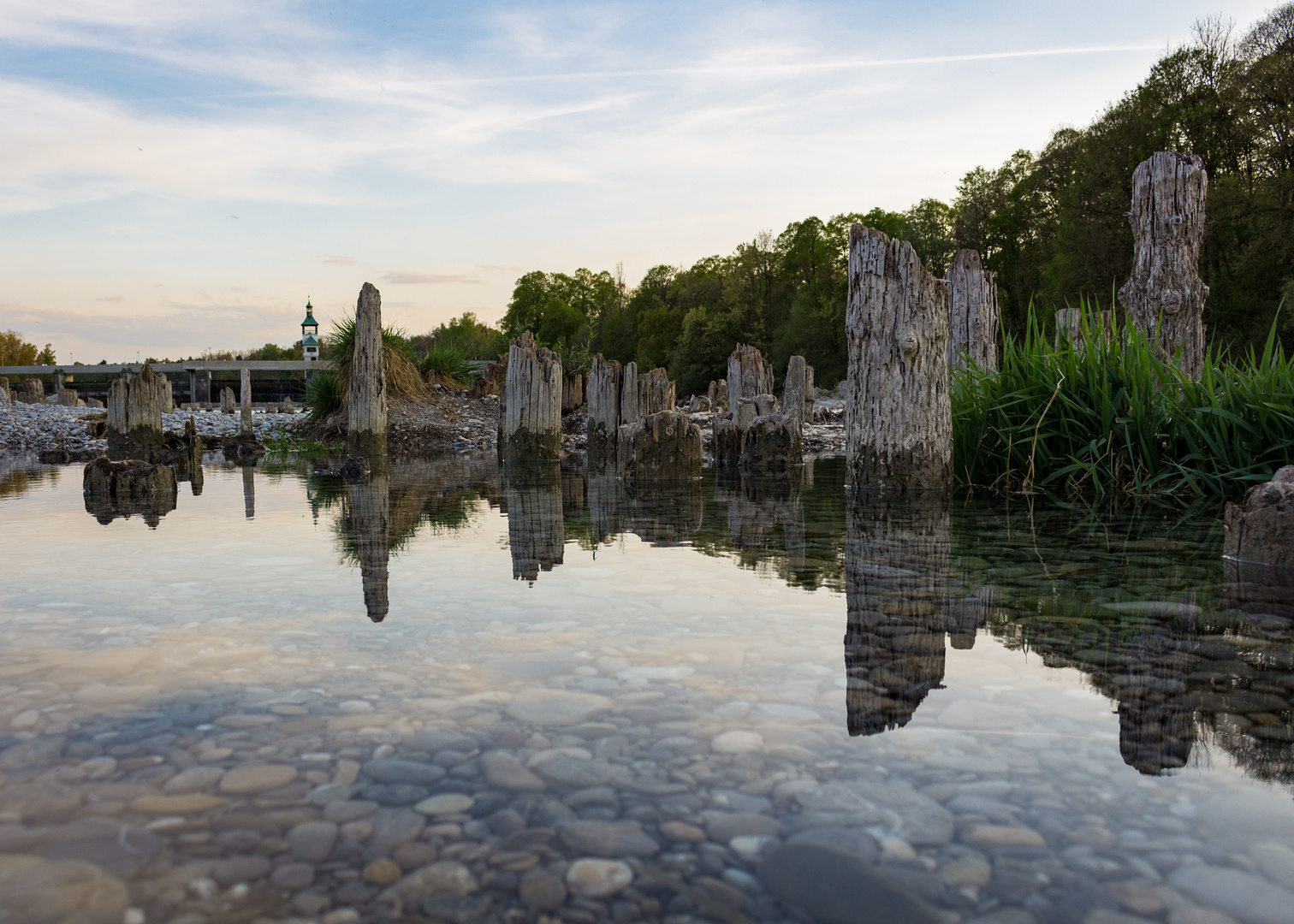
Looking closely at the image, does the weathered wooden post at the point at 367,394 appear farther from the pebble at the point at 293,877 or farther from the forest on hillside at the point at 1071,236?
the pebble at the point at 293,877

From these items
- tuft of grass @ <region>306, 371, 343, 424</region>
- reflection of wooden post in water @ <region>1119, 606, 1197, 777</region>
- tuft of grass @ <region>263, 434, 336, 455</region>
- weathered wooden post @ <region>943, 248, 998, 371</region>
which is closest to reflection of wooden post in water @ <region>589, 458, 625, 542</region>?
reflection of wooden post in water @ <region>1119, 606, 1197, 777</region>

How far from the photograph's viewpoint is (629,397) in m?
16.3

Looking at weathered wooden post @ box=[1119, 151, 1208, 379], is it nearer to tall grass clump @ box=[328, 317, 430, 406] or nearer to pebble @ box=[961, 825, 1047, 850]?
pebble @ box=[961, 825, 1047, 850]

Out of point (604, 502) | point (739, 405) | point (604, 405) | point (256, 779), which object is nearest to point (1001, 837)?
point (256, 779)

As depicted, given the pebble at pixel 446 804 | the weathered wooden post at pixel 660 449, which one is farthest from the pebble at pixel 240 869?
the weathered wooden post at pixel 660 449

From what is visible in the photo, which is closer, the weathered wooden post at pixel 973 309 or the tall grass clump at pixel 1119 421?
the tall grass clump at pixel 1119 421

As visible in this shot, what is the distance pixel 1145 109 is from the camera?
28406 mm

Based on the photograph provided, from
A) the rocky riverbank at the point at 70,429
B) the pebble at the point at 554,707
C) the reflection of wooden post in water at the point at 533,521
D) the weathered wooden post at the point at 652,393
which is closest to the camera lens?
the pebble at the point at 554,707

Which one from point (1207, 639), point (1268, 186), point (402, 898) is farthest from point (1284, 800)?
point (1268, 186)

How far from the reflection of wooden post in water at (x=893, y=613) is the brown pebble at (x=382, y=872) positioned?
1.10 meters

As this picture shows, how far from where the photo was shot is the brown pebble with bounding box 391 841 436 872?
1545 millimetres

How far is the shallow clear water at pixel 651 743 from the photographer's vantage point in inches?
58.6

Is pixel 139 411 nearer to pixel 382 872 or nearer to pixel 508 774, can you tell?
pixel 508 774

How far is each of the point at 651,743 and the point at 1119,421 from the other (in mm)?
5505
